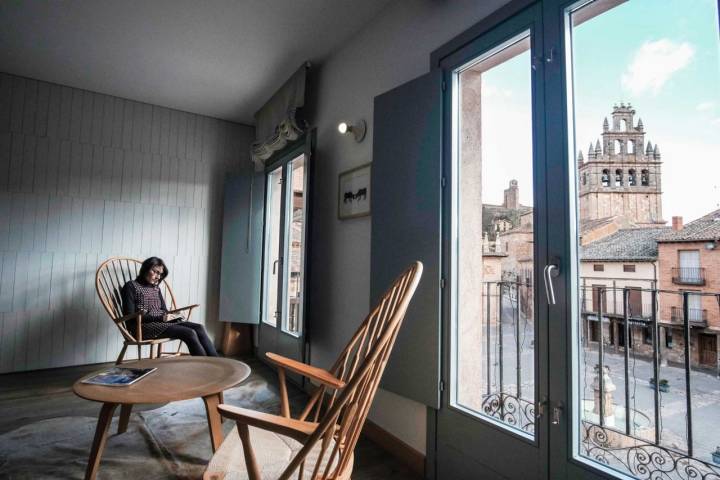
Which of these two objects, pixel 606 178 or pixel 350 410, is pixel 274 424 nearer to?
pixel 350 410

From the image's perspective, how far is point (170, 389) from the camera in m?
1.79

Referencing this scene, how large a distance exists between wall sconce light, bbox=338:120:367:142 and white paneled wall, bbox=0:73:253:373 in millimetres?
2464

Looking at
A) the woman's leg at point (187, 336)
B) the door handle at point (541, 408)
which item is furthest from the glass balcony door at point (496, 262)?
the woman's leg at point (187, 336)

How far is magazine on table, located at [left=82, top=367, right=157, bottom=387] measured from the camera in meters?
1.87

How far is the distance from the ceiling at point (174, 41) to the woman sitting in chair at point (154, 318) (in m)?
1.81

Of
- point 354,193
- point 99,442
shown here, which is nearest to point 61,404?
point 99,442

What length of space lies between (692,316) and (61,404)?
12.4ft

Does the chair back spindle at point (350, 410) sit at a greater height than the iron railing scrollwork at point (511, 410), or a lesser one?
greater

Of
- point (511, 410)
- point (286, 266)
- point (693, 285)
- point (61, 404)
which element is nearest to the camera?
point (693, 285)

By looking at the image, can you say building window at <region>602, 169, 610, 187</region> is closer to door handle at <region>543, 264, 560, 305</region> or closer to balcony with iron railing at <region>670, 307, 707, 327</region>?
door handle at <region>543, 264, 560, 305</region>

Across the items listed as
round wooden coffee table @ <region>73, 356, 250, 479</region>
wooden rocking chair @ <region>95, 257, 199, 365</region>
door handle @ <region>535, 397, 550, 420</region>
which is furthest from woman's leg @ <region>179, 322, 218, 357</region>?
door handle @ <region>535, 397, 550, 420</region>

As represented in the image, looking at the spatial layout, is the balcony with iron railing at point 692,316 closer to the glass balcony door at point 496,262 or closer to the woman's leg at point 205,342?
the glass balcony door at point 496,262

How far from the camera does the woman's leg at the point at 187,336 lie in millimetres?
3221

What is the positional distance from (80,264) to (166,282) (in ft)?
2.64
